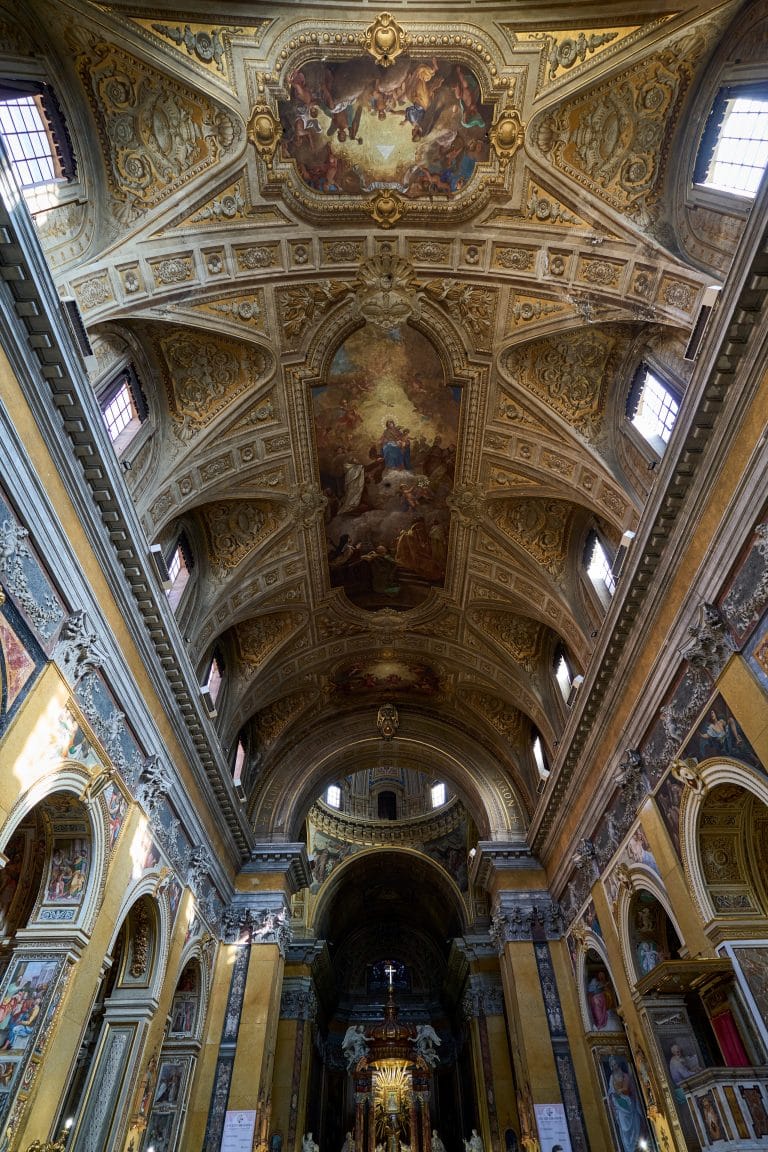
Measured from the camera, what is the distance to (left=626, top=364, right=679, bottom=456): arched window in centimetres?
1234

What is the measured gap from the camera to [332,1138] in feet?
94.9

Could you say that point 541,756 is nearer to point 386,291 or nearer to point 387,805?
point 386,291

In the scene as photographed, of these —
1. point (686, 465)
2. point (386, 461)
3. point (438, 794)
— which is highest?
point (438, 794)

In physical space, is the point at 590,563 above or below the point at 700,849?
above

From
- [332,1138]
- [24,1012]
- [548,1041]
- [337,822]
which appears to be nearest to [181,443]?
[24,1012]

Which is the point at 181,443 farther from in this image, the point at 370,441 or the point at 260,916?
the point at 260,916

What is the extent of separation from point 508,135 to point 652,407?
5.42 meters

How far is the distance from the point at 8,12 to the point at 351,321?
6994 mm

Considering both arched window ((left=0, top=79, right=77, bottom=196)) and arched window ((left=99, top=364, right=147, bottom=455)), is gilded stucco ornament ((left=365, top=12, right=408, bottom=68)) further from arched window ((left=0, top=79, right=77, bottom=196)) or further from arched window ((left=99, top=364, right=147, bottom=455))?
arched window ((left=99, top=364, right=147, bottom=455))

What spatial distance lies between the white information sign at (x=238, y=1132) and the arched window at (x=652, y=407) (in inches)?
666

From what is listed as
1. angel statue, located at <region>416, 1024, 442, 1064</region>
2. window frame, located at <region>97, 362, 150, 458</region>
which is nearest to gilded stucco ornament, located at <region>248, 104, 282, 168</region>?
window frame, located at <region>97, 362, 150, 458</region>

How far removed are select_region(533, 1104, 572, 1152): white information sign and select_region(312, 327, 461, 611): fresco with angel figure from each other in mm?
12810

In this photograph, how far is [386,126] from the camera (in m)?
11.6

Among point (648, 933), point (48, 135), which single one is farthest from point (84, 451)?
point (648, 933)
